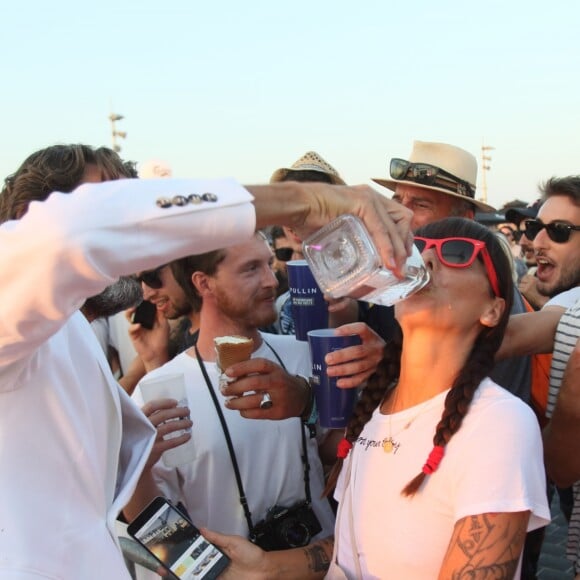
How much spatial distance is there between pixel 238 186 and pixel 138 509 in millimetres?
1670

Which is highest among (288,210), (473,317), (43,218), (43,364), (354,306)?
(43,218)

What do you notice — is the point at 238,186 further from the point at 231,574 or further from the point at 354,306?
the point at 354,306

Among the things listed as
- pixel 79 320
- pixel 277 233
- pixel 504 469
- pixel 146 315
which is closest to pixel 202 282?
pixel 146 315

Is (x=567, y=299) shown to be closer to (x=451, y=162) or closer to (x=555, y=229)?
(x=555, y=229)

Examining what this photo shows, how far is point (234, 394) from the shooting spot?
2.31 meters

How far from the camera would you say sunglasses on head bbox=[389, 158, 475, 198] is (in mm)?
4117

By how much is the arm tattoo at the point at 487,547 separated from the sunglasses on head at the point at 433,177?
8.95 ft

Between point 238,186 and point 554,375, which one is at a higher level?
point 238,186

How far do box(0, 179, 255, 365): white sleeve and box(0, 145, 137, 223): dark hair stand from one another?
1.11m

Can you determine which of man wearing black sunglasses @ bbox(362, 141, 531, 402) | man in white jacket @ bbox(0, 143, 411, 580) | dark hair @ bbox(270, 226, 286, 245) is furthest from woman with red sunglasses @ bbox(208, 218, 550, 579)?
dark hair @ bbox(270, 226, 286, 245)

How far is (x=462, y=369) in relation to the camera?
214cm

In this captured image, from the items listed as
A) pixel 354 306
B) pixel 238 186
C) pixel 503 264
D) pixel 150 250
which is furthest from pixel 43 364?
pixel 354 306

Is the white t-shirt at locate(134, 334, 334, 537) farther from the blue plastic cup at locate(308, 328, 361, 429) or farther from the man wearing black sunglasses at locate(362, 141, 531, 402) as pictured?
the man wearing black sunglasses at locate(362, 141, 531, 402)

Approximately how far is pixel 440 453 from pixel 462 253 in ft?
2.44
